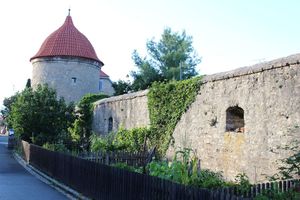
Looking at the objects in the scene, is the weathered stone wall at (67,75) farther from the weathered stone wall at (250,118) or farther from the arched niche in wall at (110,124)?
the weathered stone wall at (250,118)

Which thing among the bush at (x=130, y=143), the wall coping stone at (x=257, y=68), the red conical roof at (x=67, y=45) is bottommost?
the bush at (x=130, y=143)

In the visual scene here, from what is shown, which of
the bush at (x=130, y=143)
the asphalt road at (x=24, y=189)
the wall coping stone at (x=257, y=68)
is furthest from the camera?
the bush at (x=130, y=143)

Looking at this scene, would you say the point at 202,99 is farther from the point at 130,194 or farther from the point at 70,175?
the point at 130,194

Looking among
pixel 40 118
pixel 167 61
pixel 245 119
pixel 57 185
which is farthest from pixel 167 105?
pixel 167 61

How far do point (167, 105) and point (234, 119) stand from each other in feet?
12.8

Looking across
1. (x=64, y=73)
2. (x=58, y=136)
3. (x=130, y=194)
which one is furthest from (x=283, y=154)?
(x=64, y=73)

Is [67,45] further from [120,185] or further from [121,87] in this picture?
[120,185]

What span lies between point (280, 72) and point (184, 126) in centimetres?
509

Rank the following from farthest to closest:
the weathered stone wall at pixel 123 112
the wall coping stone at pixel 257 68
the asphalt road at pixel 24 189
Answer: the weathered stone wall at pixel 123 112 < the asphalt road at pixel 24 189 < the wall coping stone at pixel 257 68

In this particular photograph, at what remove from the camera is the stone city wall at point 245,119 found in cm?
1035

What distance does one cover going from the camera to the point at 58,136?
24984mm

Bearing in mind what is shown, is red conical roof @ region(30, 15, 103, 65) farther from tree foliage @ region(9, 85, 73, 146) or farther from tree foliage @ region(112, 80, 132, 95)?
tree foliage @ region(9, 85, 73, 146)

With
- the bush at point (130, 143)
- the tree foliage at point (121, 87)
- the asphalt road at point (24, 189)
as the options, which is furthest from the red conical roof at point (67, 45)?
the asphalt road at point (24, 189)

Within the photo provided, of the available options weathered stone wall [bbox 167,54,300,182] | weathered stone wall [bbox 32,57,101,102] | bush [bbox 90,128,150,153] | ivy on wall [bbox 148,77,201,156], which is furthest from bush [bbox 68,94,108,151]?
weathered stone wall [bbox 167,54,300,182]
